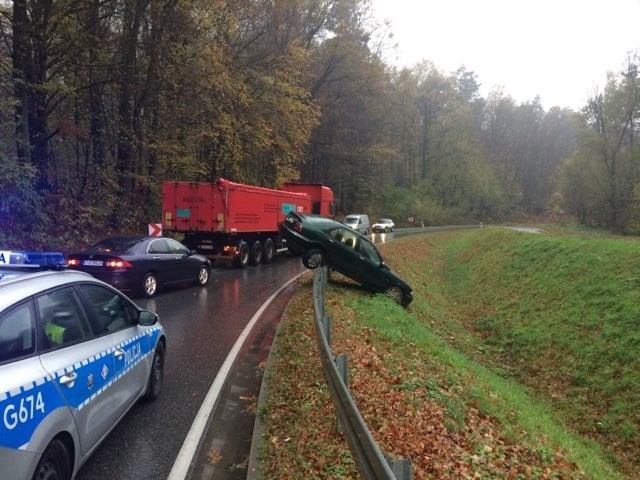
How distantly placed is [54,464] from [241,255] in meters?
15.1

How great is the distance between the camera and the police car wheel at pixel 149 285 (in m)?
11.3

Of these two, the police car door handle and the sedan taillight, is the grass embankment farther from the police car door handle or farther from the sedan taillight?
the sedan taillight

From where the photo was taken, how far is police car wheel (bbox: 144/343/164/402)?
17.6ft

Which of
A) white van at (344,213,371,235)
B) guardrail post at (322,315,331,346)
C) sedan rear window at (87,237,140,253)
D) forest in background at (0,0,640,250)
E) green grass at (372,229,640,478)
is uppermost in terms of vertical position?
forest in background at (0,0,640,250)

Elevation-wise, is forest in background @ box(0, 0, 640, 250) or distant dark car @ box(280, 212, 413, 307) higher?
forest in background @ box(0, 0, 640, 250)

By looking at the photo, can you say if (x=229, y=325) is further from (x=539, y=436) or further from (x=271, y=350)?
(x=539, y=436)

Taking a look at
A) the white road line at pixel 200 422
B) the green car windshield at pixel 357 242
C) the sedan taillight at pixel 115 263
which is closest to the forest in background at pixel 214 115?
the sedan taillight at pixel 115 263

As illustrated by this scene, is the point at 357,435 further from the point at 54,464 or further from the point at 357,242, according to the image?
the point at 357,242

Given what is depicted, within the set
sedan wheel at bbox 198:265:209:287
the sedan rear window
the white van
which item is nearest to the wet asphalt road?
sedan wheel at bbox 198:265:209:287

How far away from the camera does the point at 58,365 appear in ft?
10.6

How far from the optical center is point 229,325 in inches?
365

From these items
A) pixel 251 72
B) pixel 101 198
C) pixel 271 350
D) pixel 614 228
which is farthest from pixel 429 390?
pixel 614 228

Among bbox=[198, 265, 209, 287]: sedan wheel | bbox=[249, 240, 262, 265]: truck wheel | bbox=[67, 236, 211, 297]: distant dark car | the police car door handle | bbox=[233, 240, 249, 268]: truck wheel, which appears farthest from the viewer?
bbox=[249, 240, 262, 265]: truck wheel

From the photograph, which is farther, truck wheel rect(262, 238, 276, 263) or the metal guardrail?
truck wheel rect(262, 238, 276, 263)
